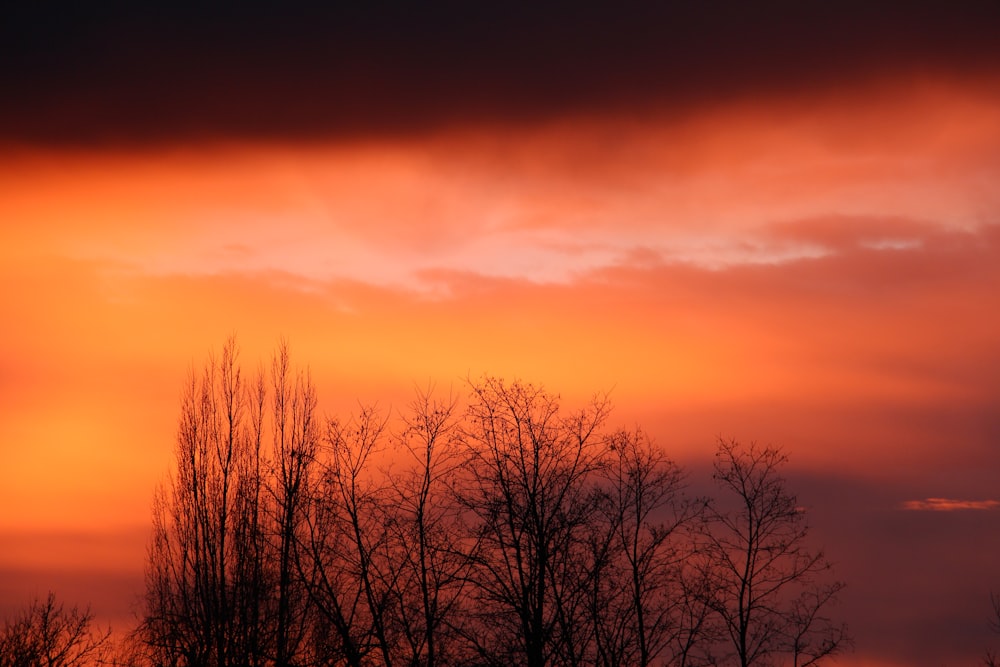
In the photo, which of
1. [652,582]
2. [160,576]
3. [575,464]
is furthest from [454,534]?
[160,576]

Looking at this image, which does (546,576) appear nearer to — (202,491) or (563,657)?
(563,657)

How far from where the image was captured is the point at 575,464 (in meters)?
25.1

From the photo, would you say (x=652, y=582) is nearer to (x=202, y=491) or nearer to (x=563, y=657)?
(x=563, y=657)

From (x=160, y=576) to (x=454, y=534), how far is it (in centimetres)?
1236

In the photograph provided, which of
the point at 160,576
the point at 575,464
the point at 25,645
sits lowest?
the point at 25,645

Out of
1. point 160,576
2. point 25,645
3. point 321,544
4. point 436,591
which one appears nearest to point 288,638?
point 321,544

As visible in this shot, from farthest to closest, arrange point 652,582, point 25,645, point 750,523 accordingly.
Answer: point 25,645, point 750,523, point 652,582

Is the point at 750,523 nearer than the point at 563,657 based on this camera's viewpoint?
No

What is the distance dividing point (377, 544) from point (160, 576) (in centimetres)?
1047

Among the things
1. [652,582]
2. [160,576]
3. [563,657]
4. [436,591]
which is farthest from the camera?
[160,576]

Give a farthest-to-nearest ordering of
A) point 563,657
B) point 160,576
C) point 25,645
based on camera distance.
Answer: point 25,645
point 160,576
point 563,657

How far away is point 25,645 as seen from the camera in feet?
160

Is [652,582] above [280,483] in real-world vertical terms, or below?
below

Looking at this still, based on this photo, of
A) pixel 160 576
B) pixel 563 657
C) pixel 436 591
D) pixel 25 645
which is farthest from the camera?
pixel 25 645
